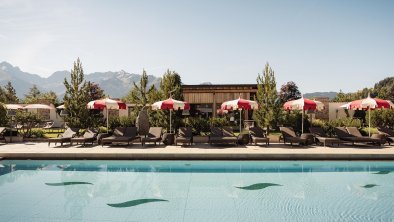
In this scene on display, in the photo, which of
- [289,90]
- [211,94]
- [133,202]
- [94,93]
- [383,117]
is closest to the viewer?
[133,202]

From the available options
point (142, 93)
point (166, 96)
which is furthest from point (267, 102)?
point (142, 93)

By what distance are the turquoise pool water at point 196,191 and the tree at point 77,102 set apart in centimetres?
603

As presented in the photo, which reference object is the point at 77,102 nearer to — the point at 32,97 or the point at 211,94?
the point at 211,94

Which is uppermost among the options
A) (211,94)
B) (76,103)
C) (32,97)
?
(32,97)

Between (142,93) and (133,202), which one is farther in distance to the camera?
(142,93)

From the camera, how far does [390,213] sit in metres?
6.21

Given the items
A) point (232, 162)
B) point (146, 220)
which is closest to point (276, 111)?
point (232, 162)

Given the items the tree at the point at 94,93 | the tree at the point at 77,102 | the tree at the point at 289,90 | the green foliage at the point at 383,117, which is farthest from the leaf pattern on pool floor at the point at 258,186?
the tree at the point at 289,90

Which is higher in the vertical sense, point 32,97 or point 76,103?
point 32,97

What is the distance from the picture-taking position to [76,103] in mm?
17000

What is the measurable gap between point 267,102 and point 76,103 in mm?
11496

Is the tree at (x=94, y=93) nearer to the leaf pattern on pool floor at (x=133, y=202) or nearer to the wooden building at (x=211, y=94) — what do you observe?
the wooden building at (x=211, y=94)

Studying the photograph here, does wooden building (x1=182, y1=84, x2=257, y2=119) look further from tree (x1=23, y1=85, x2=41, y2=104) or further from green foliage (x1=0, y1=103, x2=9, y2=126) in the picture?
tree (x1=23, y1=85, x2=41, y2=104)

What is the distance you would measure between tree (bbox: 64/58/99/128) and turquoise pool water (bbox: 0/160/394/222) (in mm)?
6032
